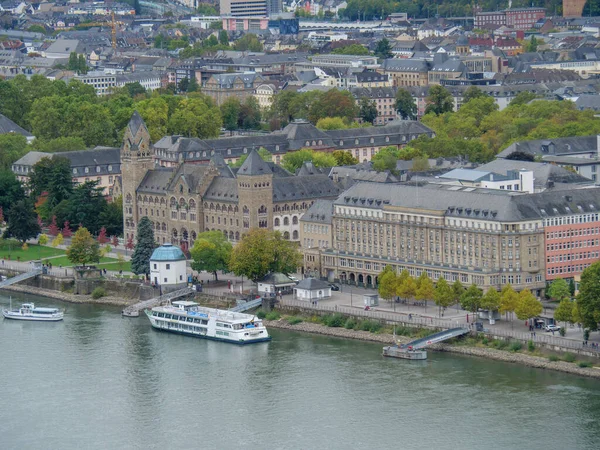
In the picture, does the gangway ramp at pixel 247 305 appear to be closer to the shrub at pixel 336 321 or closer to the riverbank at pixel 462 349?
the riverbank at pixel 462 349

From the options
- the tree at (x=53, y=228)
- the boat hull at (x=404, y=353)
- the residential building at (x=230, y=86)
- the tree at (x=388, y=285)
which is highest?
the residential building at (x=230, y=86)

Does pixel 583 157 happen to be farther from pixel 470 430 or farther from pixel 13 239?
pixel 470 430

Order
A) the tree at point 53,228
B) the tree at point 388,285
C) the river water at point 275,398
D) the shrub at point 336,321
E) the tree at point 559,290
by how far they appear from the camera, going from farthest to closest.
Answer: the tree at point 53,228, the tree at point 388,285, the shrub at point 336,321, the tree at point 559,290, the river water at point 275,398

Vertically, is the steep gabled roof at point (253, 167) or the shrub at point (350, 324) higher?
the steep gabled roof at point (253, 167)

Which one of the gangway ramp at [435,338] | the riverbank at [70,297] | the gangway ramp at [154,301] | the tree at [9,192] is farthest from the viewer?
the tree at [9,192]

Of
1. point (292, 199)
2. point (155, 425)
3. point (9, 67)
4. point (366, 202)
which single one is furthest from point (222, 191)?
point (9, 67)

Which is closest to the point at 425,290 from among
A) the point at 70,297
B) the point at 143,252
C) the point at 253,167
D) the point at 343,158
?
the point at 253,167

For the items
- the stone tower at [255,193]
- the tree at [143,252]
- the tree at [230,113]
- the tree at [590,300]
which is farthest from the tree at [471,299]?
the tree at [230,113]
